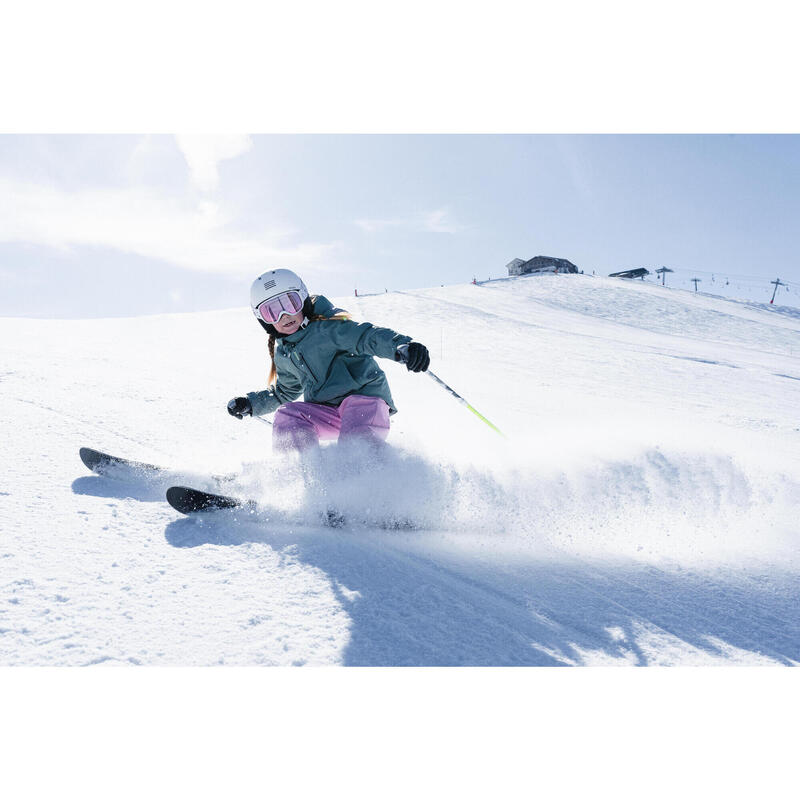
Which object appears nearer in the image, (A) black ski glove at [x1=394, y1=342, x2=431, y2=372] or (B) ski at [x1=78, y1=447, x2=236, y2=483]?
(A) black ski glove at [x1=394, y1=342, x2=431, y2=372]

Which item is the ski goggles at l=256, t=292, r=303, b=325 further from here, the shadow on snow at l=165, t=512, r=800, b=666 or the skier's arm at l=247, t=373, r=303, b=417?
the shadow on snow at l=165, t=512, r=800, b=666

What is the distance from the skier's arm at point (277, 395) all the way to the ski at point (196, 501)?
3.65 ft

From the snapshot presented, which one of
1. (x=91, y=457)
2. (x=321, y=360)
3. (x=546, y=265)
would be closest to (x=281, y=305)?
(x=321, y=360)

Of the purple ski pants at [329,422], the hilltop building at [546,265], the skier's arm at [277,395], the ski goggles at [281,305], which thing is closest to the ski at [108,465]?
the purple ski pants at [329,422]

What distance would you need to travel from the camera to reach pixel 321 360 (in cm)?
341

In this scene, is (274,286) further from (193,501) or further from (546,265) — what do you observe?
(546,265)

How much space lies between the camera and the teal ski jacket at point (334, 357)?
330 cm

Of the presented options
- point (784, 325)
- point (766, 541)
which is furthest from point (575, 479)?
point (784, 325)

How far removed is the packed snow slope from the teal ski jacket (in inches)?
16.9

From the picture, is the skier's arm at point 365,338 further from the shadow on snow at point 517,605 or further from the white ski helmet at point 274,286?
the shadow on snow at point 517,605

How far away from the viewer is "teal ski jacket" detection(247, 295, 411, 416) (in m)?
3.30

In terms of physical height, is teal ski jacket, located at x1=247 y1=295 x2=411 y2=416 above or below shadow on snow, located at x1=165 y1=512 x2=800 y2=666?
above

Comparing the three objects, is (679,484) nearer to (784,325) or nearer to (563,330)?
(563,330)

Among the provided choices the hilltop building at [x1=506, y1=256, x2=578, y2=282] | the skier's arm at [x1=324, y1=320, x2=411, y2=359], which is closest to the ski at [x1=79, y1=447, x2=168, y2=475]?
the skier's arm at [x1=324, y1=320, x2=411, y2=359]
